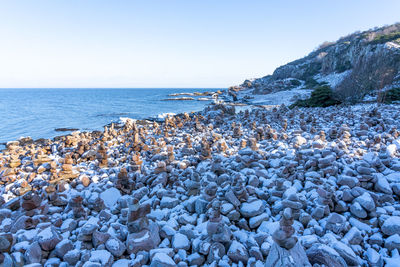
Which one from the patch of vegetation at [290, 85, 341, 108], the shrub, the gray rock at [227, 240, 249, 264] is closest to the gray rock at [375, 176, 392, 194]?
the gray rock at [227, 240, 249, 264]

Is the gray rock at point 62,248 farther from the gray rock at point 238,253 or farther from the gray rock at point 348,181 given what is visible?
the gray rock at point 348,181

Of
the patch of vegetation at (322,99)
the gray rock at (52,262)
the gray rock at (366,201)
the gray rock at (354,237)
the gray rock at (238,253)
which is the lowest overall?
the gray rock at (52,262)

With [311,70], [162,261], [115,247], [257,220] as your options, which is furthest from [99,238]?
[311,70]

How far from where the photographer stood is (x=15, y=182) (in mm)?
5324

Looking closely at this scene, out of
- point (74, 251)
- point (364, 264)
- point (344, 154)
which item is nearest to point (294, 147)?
point (344, 154)

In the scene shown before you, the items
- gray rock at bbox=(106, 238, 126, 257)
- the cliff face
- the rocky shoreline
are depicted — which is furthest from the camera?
the cliff face

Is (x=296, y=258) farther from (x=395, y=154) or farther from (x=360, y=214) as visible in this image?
(x=395, y=154)

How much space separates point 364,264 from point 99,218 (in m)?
3.59

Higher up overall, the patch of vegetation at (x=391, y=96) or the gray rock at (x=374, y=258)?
the patch of vegetation at (x=391, y=96)

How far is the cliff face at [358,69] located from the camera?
1471 cm

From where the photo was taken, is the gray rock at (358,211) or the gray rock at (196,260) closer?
the gray rock at (196,260)

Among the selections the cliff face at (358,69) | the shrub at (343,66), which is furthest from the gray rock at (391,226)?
the shrub at (343,66)

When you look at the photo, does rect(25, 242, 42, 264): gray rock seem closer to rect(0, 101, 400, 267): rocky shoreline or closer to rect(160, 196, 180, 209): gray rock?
rect(0, 101, 400, 267): rocky shoreline

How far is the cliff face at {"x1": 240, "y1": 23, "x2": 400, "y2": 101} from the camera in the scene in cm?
1471
